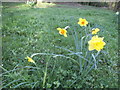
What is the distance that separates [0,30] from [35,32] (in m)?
0.74

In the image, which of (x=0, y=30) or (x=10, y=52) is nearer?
(x=10, y=52)

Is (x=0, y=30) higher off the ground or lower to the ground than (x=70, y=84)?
higher

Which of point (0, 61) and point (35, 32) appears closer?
point (0, 61)

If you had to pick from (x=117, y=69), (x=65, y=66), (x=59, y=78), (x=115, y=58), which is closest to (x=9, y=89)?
(x=59, y=78)

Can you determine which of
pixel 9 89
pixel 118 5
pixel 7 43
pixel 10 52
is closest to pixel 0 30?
pixel 7 43

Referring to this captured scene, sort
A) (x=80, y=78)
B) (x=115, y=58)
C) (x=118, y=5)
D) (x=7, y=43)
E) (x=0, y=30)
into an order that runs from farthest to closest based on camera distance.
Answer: (x=118, y=5) < (x=0, y=30) < (x=7, y=43) < (x=115, y=58) < (x=80, y=78)

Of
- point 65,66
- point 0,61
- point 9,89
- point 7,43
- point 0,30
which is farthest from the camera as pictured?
point 0,30

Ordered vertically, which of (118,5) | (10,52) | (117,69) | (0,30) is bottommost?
(117,69)

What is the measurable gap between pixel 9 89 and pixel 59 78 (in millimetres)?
519

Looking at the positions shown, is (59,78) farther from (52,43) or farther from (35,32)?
(35,32)

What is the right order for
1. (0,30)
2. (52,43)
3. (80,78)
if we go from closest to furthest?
(80,78) < (52,43) < (0,30)

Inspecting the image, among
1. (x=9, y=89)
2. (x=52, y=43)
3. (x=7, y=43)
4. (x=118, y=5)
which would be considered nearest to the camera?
(x=9, y=89)

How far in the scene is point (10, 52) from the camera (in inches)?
78.5

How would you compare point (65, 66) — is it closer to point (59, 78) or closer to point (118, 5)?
point (59, 78)
